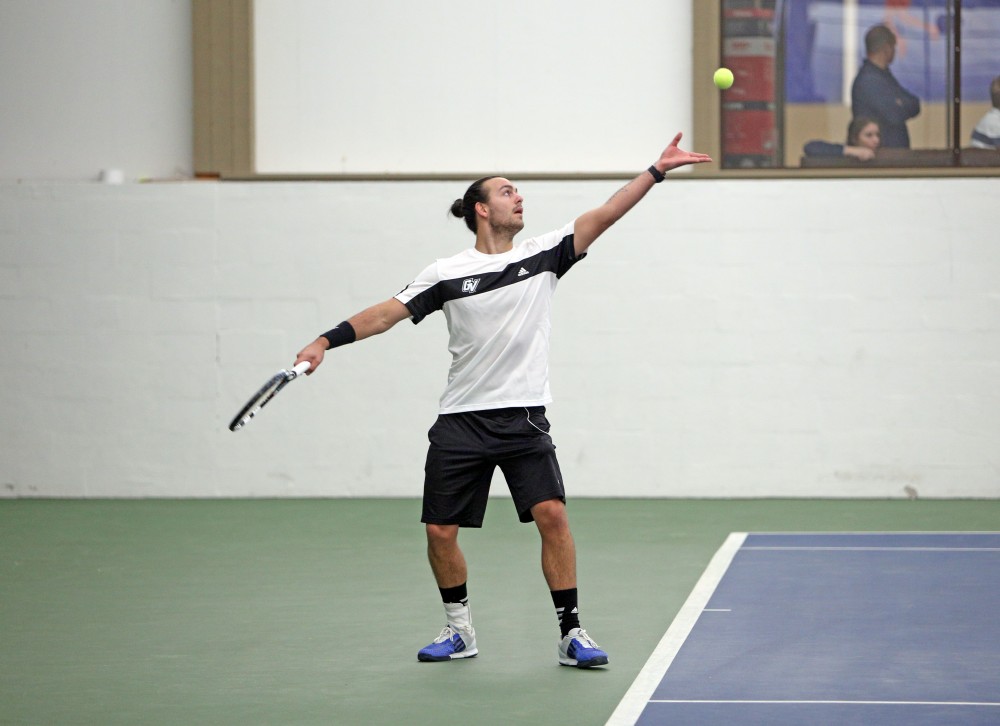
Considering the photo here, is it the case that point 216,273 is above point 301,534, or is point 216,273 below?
above

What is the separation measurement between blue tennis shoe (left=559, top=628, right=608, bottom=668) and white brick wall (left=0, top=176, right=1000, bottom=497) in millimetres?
5558

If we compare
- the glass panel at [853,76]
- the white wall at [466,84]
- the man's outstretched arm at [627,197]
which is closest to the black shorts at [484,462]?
the man's outstretched arm at [627,197]

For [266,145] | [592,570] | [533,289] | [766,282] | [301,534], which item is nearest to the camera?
[533,289]

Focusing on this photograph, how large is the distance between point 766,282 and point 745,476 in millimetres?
1394

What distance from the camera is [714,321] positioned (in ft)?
36.2

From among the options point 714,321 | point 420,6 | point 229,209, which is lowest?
point 714,321

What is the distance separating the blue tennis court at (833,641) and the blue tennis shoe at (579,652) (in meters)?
0.19

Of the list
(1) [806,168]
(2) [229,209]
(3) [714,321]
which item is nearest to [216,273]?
(2) [229,209]

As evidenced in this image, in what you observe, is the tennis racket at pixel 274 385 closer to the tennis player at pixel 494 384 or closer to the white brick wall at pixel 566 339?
the tennis player at pixel 494 384

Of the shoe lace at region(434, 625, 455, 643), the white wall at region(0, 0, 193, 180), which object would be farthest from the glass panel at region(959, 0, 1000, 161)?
the shoe lace at region(434, 625, 455, 643)

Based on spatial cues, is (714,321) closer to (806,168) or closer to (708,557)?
(806,168)

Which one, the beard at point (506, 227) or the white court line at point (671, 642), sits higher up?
the beard at point (506, 227)

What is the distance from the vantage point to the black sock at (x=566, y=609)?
5570 mm

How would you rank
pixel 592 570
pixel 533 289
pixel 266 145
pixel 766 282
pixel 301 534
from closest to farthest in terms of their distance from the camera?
pixel 533 289
pixel 592 570
pixel 301 534
pixel 766 282
pixel 266 145
